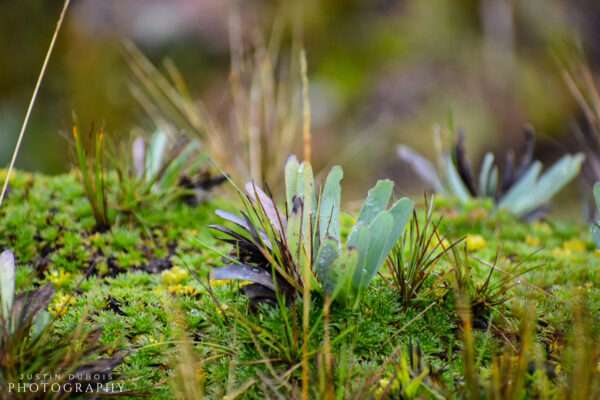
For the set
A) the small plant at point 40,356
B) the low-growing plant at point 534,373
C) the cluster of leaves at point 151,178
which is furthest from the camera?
the cluster of leaves at point 151,178

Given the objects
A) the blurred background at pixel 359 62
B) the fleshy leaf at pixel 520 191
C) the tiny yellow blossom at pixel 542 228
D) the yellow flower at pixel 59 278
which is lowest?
the yellow flower at pixel 59 278

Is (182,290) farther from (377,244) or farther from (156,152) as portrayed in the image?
(156,152)

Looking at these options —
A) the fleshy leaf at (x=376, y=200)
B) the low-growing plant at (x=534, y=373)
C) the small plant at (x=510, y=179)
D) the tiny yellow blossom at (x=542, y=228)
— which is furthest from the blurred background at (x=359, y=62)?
the low-growing plant at (x=534, y=373)

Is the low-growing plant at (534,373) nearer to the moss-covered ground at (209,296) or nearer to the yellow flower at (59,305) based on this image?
the moss-covered ground at (209,296)

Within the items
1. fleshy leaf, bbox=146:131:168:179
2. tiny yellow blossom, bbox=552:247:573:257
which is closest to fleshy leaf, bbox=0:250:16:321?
fleshy leaf, bbox=146:131:168:179

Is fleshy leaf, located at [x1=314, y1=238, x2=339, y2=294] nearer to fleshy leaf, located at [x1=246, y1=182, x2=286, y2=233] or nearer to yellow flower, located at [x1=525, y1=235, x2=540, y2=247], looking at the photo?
fleshy leaf, located at [x1=246, y1=182, x2=286, y2=233]

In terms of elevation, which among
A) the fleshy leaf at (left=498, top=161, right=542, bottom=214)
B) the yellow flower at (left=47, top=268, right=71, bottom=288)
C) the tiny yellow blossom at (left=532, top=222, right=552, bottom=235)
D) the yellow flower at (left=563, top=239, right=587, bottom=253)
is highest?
the fleshy leaf at (left=498, top=161, right=542, bottom=214)
